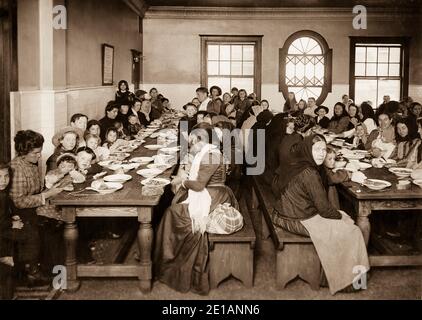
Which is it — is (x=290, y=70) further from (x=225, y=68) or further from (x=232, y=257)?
(x=232, y=257)

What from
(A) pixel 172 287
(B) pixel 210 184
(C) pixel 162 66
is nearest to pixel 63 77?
(B) pixel 210 184

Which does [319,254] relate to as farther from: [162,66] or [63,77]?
[162,66]

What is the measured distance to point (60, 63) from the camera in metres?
5.79

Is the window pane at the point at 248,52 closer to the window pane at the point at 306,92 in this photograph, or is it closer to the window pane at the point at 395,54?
the window pane at the point at 306,92

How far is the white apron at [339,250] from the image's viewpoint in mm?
3559

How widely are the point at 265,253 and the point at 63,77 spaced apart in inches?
128

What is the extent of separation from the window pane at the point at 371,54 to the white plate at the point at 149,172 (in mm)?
9219

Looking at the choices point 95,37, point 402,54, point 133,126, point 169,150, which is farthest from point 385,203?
point 402,54

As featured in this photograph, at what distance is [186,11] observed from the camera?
11.8m

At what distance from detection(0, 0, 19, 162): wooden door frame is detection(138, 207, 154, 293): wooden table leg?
1.87 m

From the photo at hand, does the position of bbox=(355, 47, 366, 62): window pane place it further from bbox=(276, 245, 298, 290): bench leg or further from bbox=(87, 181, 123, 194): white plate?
bbox=(87, 181, 123, 194): white plate

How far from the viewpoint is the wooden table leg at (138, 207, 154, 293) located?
3.56m

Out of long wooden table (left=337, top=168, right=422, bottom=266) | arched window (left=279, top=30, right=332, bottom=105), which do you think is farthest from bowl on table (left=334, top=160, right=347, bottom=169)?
arched window (left=279, top=30, right=332, bottom=105)

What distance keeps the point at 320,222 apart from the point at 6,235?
2.25 m
